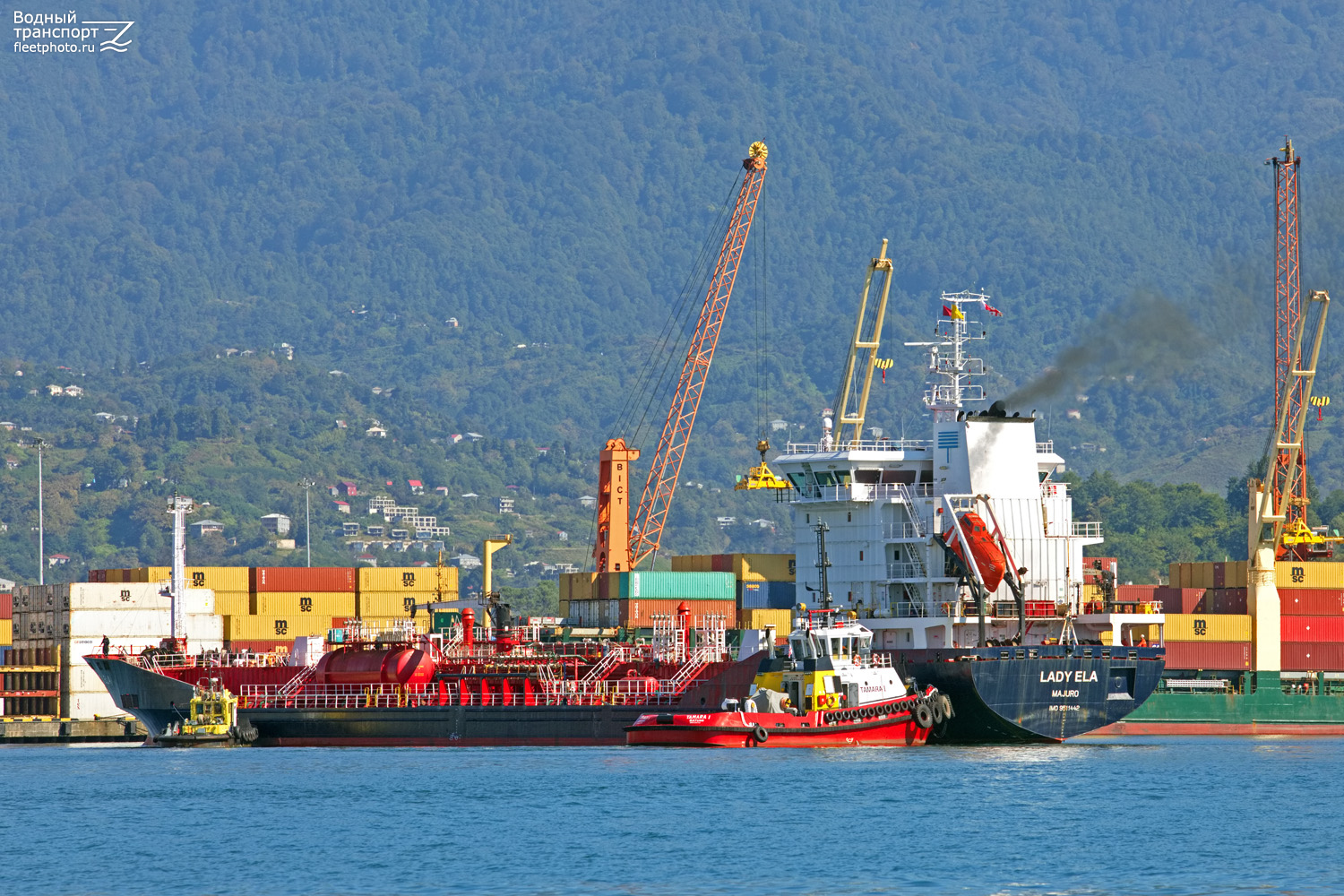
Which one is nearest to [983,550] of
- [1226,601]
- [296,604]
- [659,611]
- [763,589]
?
[763,589]

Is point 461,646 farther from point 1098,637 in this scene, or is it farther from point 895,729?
point 1098,637

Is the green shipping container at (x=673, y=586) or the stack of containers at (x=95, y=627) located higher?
the green shipping container at (x=673, y=586)

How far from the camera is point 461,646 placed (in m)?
80.7

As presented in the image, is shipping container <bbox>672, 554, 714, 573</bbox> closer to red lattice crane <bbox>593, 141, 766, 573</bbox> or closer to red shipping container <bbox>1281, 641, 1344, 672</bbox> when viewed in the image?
red lattice crane <bbox>593, 141, 766, 573</bbox>

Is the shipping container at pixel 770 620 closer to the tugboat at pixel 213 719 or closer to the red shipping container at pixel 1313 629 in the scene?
the tugboat at pixel 213 719

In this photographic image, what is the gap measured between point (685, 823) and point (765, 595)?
35786mm

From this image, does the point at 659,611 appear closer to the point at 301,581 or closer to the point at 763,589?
the point at 763,589

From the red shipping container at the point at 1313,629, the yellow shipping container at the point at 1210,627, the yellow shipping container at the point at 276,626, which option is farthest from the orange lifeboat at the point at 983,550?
the yellow shipping container at the point at 276,626

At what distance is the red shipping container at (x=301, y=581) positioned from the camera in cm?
10262

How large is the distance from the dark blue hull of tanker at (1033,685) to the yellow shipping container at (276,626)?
35.9 meters

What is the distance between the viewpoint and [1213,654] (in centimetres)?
9544

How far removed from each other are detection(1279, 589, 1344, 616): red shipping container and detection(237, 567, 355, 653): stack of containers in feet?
142

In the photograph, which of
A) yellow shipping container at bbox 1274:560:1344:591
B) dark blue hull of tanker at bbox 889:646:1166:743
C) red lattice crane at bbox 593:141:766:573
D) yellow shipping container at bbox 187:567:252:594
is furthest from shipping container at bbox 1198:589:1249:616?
yellow shipping container at bbox 187:567:252:594

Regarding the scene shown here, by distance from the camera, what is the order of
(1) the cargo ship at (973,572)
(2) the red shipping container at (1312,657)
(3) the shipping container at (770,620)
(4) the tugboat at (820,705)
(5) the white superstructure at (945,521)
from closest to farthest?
(4) the tugboat at (820,705) < (1) the cargo ship at (973,572) < (5) the white superstructure at (945,521) < (3) the shipping container at (770,620) < (2) the red shipping container at (1312,657)
